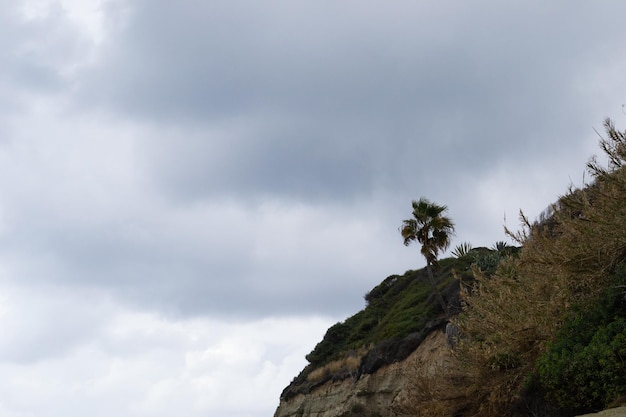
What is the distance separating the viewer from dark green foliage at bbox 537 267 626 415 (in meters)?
9.96

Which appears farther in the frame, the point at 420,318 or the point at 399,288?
the point at 399,288

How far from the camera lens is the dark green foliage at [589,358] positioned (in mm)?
9961

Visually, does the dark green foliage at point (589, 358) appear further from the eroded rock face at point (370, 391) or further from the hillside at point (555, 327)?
the eroded rock face at point (370, 391)

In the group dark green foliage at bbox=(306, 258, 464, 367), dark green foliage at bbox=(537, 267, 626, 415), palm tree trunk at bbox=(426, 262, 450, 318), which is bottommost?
dark green foliage at bbox=(537, 267, 626, 415)

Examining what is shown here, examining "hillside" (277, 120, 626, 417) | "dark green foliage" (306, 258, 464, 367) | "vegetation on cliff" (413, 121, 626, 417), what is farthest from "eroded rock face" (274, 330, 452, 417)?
"vegetation on cliff" (413, 121, 626, 417)

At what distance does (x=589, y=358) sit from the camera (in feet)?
33.9

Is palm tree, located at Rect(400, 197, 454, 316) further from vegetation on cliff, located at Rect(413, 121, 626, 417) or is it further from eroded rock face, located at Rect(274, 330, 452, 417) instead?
vegetation on cliff, located at Rect(413, 121, 626, 417)

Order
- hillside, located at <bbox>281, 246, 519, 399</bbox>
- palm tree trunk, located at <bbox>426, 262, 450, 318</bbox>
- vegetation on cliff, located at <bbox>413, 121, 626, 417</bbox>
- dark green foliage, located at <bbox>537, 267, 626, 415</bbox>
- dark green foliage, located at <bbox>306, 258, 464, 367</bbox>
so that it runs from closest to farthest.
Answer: dark green foliage, located at <bbox>537, 267, 626, 415</bbox>
vegetation on cliff, located at <bbox>413, 121, 626, 417</bbox>
palm tree trunk, located at <bbox>426, 262, 450, 318</bbox>
hillside, located at <bbox>281, 246, 519, 399</bbox>
dark green foliage, located at <bbox>306, 258, 464, 367</bbox>

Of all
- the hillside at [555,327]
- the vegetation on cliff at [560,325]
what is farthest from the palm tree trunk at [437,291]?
the vegetation on cliff at [560,325]

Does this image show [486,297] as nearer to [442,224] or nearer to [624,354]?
[624,354]

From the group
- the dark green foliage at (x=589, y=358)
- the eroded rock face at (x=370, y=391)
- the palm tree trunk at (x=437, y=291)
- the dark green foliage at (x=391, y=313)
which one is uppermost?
the dark green foliage at (x=391, y=313)

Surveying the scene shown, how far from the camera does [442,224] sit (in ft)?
110

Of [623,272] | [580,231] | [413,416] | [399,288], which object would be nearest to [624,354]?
[623,272]

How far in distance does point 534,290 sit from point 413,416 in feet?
15.3
